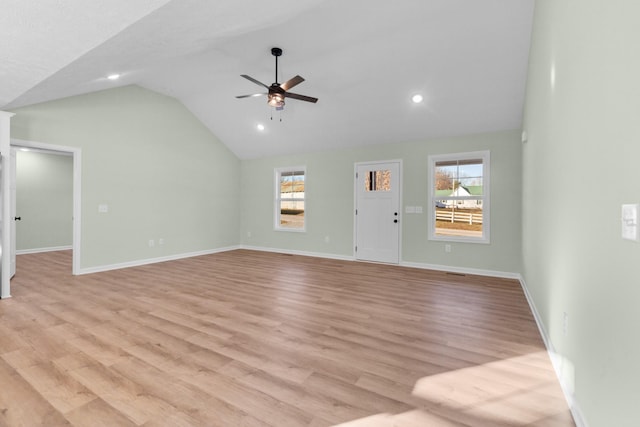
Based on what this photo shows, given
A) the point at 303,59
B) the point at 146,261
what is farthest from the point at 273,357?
the point at 146,261

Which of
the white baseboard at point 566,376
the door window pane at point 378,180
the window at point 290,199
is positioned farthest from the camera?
the window at point 290,199

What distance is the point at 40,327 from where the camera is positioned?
2.73 metres

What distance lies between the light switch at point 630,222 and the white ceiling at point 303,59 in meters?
2.62

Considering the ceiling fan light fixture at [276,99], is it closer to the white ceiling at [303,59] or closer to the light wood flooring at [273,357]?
the white ceiling at [303,59]

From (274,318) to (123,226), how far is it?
4.10 metres

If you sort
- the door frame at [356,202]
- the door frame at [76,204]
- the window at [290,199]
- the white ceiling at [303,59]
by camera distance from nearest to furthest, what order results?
the white ceiling at [303,59]
the door frame at [76,204]
the door frame at [356,202]
the window at [290,199]

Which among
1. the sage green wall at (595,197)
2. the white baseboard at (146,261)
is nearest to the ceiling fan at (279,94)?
the sage green wall at (595,197)

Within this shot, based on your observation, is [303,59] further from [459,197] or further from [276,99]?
[459,197]

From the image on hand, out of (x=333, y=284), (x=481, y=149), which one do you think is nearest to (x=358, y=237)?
(x=333, y=284)

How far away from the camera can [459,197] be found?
5309 mm

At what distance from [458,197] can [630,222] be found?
4584 millimetres

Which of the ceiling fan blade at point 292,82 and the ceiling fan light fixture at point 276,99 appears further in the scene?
the ceiling fan light fixture at point 276,99

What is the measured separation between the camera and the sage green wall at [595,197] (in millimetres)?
1008

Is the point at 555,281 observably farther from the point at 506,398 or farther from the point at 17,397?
the point at 17,397
